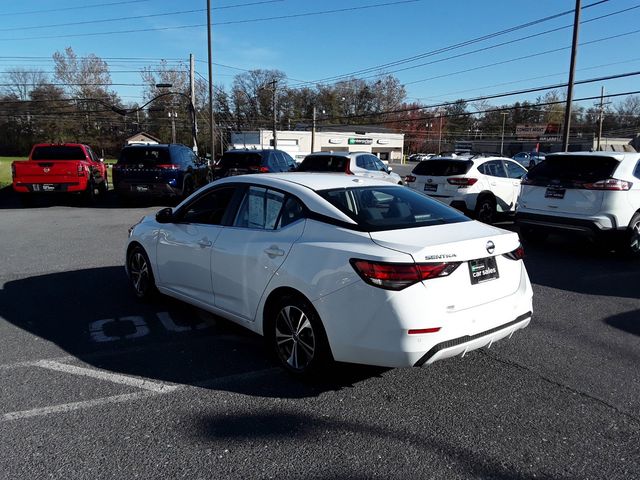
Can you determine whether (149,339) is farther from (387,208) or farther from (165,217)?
(387,208)

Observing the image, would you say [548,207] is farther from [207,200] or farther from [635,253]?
[207,200]

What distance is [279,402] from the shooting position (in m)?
3.52

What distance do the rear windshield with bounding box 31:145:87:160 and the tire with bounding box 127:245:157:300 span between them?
11715mm

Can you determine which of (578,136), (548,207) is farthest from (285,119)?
(548,207)

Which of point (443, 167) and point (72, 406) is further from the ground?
point (443, 167)

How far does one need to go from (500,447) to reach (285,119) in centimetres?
9613

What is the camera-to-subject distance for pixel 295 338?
Answer: 3836mm

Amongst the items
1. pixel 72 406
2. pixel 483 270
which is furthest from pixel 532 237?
pixel 72 406

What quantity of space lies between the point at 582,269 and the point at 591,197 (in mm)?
1241

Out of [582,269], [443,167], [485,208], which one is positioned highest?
[443,167]

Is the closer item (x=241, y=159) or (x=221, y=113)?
(x=241, y=159)

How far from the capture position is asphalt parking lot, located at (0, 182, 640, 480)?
9.25ft

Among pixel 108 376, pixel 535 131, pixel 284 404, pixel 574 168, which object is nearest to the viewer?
pixel 284 404

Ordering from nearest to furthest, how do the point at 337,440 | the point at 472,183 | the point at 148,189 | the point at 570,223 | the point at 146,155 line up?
the point at 337,440
the point at 570,223
the point at 472,183
the point at 148,189
the point at 146,155
